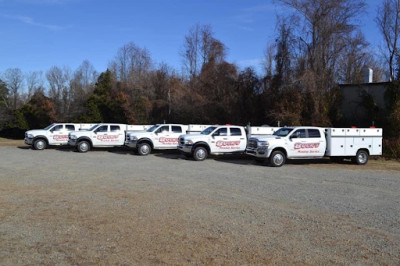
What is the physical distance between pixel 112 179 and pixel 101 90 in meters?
27.1

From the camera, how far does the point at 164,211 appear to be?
24.4 feet

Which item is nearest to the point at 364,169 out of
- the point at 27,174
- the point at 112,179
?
the point at 112,179

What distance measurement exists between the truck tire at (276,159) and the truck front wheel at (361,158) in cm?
410

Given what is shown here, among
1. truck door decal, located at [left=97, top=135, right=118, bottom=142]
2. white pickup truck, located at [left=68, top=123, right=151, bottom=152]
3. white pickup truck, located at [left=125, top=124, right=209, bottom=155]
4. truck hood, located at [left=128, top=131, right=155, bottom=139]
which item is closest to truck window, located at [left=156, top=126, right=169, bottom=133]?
white pickup truck, located at [left=125, top=124, right=209, bottom=155]

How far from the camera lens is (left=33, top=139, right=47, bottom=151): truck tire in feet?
75.9

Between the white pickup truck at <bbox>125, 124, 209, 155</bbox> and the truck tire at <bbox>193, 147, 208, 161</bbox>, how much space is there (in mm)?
3097

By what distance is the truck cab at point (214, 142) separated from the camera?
1816cm

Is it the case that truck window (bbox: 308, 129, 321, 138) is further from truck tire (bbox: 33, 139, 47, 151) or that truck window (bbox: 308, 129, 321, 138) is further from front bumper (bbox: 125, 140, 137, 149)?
truck tire (bbox: 33, 139, 47, 151)

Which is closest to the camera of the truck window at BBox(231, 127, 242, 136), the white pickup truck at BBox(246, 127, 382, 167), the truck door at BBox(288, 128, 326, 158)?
the white pickup truck at BBox(246, 127, 382, 167)

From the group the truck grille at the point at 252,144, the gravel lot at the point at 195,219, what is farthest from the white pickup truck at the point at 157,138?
the gravel lot at the point at 195,219

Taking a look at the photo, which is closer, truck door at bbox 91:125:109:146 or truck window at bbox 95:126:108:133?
truck door at bbox 91:125:109:146

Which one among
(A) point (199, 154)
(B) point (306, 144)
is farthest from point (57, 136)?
(B) point (306, 144)

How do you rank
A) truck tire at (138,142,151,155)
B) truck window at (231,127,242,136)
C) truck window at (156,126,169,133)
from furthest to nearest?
truck window at (156,126,169,133), truck tire at (138,142,151,155), truck window at (231,127,242,136)

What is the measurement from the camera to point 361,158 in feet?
57.0
